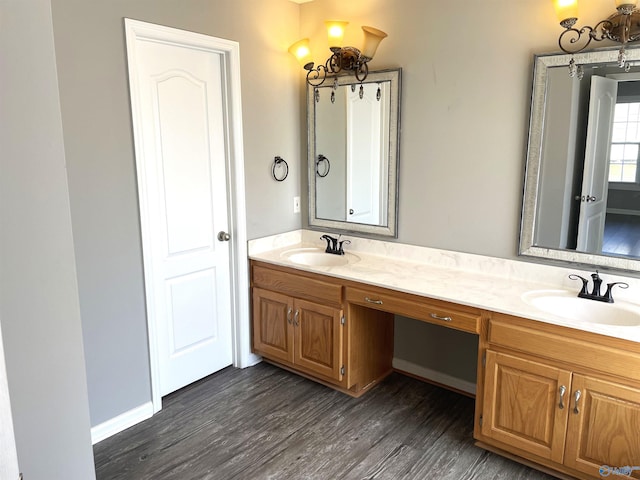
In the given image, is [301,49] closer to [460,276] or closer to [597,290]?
[460,276]

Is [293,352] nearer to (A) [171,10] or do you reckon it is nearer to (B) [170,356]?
(B) [170,356]

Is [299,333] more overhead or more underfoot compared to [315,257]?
more underfoot

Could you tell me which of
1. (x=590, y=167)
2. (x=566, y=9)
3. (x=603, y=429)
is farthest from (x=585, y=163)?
(x=603, y=429)

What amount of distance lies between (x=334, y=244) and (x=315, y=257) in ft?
0.56

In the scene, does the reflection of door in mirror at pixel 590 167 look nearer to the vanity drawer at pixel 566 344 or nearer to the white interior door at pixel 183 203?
the vanity drawer at pixel 566 344

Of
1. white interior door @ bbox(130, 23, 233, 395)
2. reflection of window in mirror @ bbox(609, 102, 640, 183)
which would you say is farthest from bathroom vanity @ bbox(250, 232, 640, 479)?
reflection of window in mirror @ bbox(609, 102, 640, 183)

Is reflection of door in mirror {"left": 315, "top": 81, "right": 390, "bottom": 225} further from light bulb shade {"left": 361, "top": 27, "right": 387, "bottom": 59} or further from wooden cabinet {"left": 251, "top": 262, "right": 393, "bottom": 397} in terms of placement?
wooden cabinet {"left": 251, "top": 262, "right": 393, "bottom": 397}

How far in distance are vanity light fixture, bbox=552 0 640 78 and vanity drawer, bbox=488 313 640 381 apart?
1247mm

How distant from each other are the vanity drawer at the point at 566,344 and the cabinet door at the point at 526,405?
0.07 meters

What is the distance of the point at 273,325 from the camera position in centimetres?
327

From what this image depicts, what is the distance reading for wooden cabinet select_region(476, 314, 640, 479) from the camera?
6.58 ft

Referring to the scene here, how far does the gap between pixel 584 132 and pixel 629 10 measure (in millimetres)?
552

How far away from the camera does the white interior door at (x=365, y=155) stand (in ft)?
10.2

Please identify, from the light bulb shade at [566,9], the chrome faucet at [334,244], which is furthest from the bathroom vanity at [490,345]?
the light bulb shade at [566,9]
